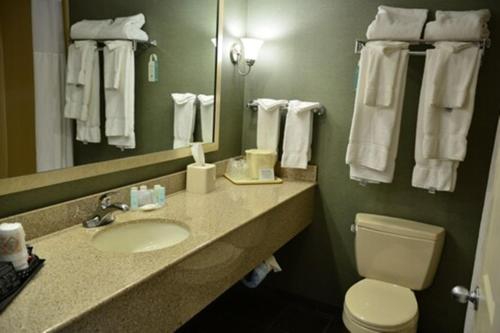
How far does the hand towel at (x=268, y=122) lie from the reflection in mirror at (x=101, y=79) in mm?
342

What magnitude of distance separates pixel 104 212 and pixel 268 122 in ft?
4.07

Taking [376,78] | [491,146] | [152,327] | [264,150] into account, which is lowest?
[152,327]

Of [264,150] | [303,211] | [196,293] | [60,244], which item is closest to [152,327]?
[196,293]

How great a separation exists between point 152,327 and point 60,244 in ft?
1.53

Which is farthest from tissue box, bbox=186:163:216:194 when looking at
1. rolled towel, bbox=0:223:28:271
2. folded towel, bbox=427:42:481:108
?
folded towel, bbox=427:42:481:108

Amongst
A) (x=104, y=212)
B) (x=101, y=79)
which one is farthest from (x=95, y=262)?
(x=101, y=79)

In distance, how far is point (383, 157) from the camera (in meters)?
2.04

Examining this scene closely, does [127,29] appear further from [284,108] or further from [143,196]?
[284,108]

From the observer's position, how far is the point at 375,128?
6.80 feet

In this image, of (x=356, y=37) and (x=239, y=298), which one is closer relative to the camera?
(x=356, y=37)

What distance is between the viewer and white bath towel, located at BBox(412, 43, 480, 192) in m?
1.85

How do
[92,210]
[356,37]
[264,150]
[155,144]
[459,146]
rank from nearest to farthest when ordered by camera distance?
[92,210] → [459,146] → [155,144] → [356,37] → [264,150]

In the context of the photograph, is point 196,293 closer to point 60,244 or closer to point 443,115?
point 60,244

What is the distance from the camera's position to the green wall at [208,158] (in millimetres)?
1412
